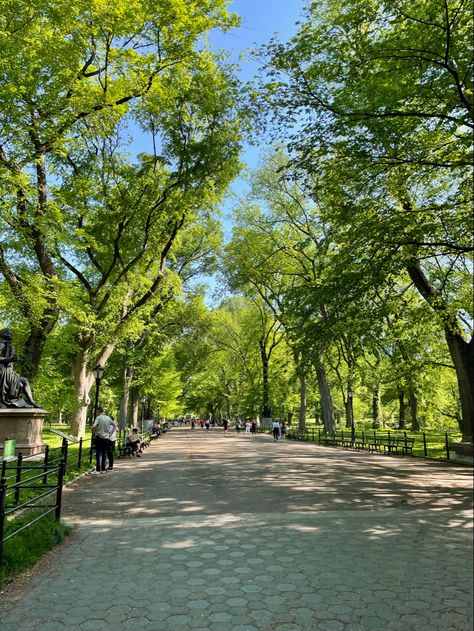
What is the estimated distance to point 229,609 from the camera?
3.79 m

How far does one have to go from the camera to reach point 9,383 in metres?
11.2

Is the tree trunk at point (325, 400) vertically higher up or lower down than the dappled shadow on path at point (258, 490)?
Answer: higher up

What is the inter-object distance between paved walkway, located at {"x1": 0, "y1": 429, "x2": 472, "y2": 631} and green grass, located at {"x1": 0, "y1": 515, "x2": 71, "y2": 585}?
0.68 ft

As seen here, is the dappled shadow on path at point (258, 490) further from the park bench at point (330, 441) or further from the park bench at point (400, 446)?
the park bench at point (330, 441)

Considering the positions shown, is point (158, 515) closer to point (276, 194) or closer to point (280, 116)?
point (280, 116)

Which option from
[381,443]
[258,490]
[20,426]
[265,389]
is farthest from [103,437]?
[265,389]

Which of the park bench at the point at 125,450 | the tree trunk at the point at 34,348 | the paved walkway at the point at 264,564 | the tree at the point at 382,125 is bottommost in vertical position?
the park bench at the point at 125,450

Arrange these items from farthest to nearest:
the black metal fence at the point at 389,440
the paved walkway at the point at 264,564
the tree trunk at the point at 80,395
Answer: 1. the tree trunk at the point at 80,395
2. the black metal fence at the point at 389,440
3. the paved walkway at the point at 264,564

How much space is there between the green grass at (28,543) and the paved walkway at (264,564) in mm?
209

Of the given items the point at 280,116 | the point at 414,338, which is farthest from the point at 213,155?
the point at 414,338

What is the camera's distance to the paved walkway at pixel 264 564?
138 inches

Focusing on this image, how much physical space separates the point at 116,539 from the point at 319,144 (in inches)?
299

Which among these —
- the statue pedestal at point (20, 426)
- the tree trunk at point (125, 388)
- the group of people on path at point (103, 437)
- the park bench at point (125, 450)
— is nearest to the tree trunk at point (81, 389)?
the park bench at point (125, 450)

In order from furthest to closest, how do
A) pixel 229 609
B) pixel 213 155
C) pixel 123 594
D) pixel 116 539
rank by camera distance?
pixel 213 155, pixel 116 539, pixel 123 594, pixel 229 609
